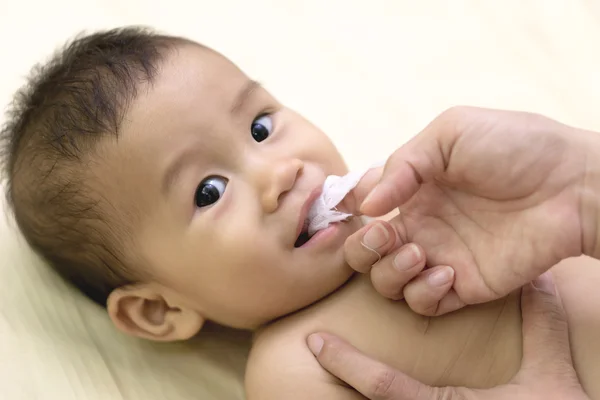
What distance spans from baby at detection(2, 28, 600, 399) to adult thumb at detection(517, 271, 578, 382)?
0.08ft

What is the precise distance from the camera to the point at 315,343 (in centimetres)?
98

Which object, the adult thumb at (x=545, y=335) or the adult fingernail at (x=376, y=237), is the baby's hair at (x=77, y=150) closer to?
the adult fingernail at (x=376, y=237)

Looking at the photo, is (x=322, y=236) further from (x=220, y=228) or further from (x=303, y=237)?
(x=220, y=228)

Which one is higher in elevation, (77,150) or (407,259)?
(77,150)

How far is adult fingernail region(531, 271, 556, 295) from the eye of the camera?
1007mm

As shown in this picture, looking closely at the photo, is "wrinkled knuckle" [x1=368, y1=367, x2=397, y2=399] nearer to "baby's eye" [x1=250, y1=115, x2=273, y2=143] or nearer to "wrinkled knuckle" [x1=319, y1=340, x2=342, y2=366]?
"wrinkled knuckle" [x1=319, y1=340, x2=342, y2=366]

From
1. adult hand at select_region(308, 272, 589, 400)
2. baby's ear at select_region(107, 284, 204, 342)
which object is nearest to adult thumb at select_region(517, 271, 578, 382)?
adult hand at select_region(308, 272, 589, 400)

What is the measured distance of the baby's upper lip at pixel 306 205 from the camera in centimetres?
A: 98

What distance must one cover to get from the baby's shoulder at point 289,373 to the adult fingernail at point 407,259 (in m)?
0.18

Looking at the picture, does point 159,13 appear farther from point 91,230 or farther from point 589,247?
point 589,247

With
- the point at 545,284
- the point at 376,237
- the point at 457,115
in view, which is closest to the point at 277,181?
the point at 376,237

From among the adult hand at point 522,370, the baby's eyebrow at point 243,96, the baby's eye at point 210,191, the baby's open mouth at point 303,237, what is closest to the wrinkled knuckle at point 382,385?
the adult hand at point 522,370

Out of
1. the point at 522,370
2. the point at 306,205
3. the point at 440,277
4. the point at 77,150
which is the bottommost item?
the point at 522,370

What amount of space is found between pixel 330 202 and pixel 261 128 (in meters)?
0.17
